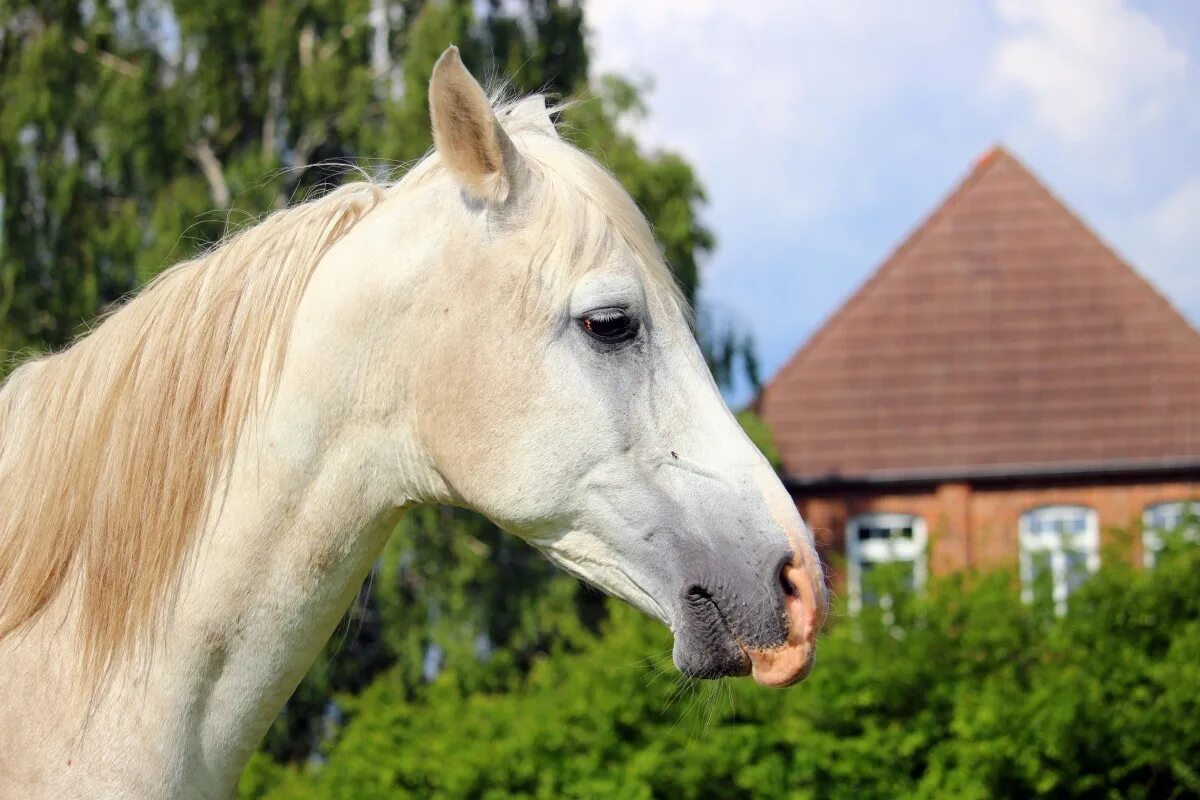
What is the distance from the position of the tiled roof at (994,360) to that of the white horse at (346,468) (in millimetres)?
17017

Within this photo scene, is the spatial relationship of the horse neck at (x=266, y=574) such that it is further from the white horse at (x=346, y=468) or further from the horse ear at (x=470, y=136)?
the horse ear at (x=470, y=136)

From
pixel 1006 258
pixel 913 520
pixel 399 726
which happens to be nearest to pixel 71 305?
pixel 399 726

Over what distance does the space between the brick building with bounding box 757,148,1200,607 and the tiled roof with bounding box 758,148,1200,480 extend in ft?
0.08

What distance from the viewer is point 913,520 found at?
18.8m

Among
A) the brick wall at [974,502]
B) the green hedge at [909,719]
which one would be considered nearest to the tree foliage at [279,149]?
the brick wall at [974,502]

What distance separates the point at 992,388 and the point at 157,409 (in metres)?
18.1

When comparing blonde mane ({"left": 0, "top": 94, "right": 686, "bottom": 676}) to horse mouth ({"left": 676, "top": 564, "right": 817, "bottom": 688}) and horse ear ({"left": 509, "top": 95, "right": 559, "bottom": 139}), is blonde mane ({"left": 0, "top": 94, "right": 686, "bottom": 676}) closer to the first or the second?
horse ear ({"left": 509, "top": 95, "right": 559, "bottom": 139})

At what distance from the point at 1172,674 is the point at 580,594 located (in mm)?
9538

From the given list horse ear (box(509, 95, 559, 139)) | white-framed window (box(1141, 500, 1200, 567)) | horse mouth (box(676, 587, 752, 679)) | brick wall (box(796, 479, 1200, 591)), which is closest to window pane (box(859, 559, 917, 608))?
white-framed window (box(1141, 500, 1200, 567))

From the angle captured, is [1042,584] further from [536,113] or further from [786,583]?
[786,583]

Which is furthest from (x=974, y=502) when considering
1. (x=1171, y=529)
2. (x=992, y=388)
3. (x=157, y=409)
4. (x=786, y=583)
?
(x=157, y=409)

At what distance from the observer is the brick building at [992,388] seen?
18.4 meters

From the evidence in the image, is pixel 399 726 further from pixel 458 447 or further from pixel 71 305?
pixel 71 305

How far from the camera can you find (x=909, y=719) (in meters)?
6.52
